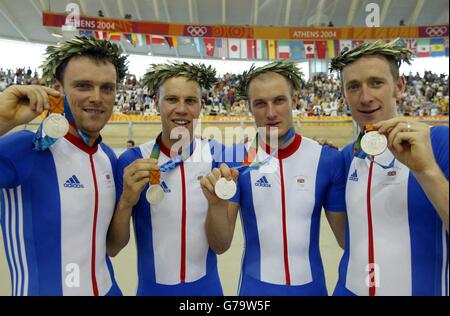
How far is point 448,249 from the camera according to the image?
4.29 ft

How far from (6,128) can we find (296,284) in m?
1.56

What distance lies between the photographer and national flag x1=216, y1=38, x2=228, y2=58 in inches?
203

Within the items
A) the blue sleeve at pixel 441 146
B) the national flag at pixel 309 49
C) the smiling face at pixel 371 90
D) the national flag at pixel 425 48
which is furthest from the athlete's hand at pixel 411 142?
the national flag at pixel 309 49

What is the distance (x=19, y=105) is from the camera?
1.20 meters

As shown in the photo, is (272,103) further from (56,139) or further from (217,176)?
(56,139)

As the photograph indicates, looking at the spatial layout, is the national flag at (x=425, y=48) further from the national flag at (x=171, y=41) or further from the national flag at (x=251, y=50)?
the national flag at (x=171, y=41)

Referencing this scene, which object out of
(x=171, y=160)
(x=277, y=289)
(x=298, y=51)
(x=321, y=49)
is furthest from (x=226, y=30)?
(x=277, y=289)

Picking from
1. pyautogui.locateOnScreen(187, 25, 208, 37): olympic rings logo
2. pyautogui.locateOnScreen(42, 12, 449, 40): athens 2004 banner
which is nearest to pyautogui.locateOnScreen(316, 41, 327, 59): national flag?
pyautogui.locateOnScreen(42, 12, 449, 40): athens 2004 banner

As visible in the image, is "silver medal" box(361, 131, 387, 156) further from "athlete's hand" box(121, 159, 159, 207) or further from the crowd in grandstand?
the crowd in grandstand

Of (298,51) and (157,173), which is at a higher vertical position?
(298,51)

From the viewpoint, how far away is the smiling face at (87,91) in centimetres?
150

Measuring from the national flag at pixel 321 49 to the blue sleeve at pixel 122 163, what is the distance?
4853 millimetres

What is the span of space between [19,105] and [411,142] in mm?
1523

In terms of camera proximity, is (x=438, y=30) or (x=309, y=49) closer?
(x=438, y=30)
